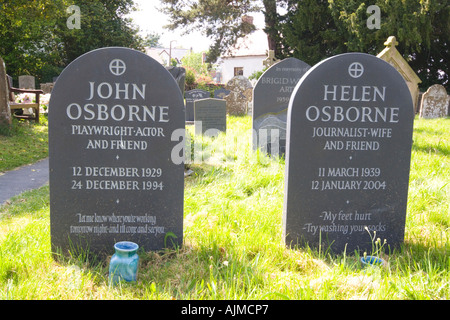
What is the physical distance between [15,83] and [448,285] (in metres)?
21.2

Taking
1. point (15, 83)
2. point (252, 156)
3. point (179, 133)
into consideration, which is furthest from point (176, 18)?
point (179, 133)

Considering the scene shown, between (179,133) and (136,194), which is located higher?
(179,133)

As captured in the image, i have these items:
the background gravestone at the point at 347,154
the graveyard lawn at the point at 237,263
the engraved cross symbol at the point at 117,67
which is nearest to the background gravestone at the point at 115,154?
the engraved cross symbol at the point at 117,67

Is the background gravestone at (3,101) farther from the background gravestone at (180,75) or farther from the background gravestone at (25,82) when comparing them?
the background gravestone at (25,82)

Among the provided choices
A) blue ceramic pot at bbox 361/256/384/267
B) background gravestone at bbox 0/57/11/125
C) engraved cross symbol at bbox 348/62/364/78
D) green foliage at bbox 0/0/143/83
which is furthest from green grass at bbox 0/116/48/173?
green foliage at bbox 0/0/143/83

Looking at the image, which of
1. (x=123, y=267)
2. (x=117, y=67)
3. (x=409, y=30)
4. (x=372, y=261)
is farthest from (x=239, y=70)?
(x=123, y=267)

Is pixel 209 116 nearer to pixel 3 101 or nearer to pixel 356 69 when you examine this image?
pixel 3 101

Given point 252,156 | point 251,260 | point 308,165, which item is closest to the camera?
point 251,260

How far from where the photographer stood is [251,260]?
10.0 feet

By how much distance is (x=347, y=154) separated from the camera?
3.31 meters

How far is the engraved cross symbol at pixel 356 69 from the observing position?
3252 mm

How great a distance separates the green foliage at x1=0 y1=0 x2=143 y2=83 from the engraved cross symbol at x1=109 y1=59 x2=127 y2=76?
51.9 ft

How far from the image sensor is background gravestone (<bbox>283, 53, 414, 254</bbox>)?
324cm
